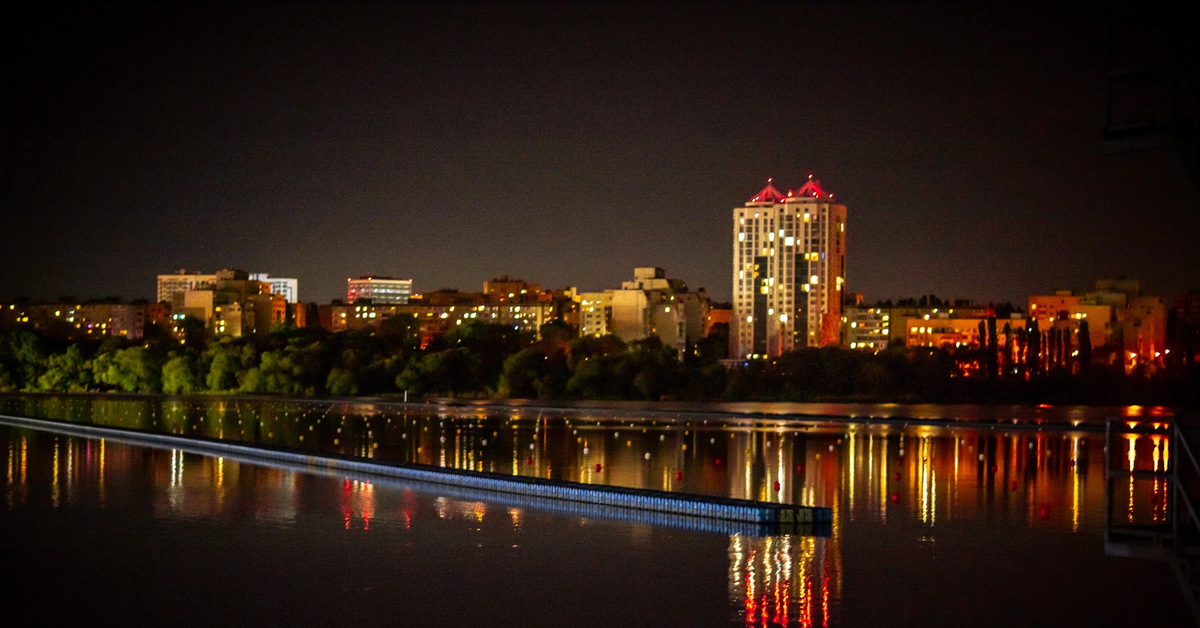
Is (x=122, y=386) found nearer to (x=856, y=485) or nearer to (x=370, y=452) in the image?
(x=370, y=452)

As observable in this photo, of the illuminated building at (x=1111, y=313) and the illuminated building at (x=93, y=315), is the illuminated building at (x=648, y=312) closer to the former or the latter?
the illuminated building at (x=1111, y=313)

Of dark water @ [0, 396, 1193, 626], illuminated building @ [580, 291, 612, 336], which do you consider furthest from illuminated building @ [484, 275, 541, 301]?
dark water @ [0, 396, 1193, 626]

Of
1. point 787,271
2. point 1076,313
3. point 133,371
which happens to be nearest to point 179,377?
point 133,371

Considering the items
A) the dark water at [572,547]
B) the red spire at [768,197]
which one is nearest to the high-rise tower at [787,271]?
the red spire at [768,197]

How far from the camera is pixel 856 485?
29.9 metres

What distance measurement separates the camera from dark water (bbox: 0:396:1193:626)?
1625 centimetres

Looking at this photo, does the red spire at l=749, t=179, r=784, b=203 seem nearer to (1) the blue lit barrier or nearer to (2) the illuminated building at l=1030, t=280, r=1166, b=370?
(2) the illuminated building at l=1030, t=280, r=1166, b=370

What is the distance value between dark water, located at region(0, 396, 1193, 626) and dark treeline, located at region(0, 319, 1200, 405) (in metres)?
44.6

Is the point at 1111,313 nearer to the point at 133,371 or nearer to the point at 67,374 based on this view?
the point at 133,371

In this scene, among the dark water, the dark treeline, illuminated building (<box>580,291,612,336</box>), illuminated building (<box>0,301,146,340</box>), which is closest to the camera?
the dark water

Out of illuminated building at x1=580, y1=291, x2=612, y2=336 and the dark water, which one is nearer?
the dark water

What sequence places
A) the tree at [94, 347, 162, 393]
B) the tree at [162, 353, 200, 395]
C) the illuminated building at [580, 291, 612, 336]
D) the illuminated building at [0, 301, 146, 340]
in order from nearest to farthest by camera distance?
the tree at [162, 353, 200, 395]
the tree at [94, 347, 162, 393]
the illuminated building at [580, 291, 612, 336]
the illuminated building at [0, 301, 146, 340]

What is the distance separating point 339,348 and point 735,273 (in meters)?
68.7

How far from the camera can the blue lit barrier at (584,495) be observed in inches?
881
